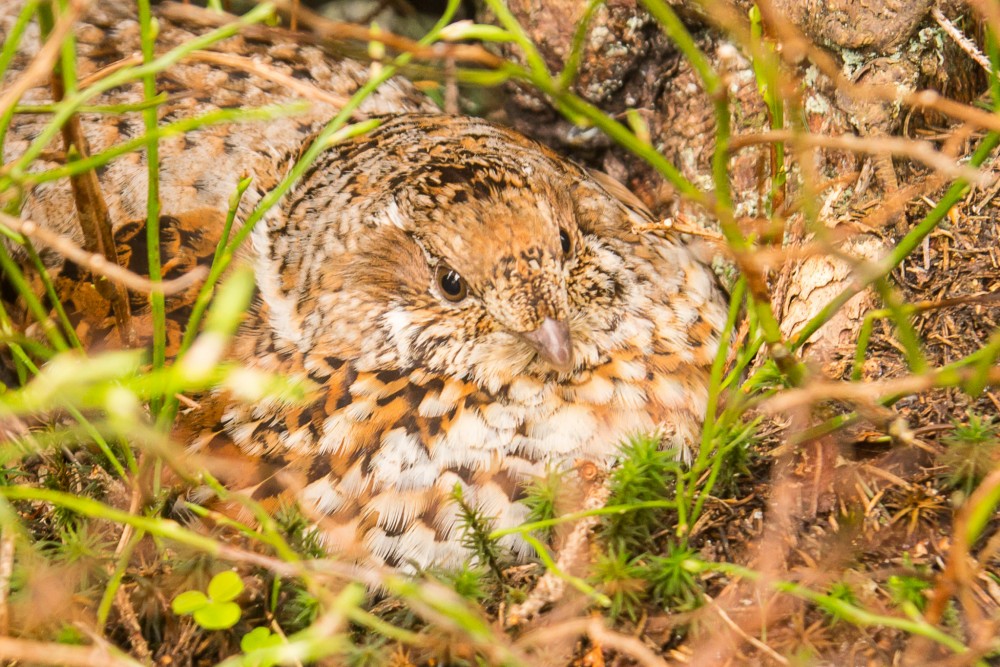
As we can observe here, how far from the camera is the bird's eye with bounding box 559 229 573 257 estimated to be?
111 inches

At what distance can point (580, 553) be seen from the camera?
2.38m

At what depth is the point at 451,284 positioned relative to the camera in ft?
9.16

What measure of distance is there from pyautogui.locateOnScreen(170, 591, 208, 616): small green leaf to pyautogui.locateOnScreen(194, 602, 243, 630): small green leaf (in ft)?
0.05

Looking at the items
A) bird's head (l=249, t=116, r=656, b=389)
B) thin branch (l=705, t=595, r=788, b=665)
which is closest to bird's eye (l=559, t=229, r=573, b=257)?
bird's head (l=249, t=116, r=656, b=389)

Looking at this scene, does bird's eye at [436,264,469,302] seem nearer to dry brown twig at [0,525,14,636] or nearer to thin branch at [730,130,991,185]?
thin branch at [730,130,991,185]

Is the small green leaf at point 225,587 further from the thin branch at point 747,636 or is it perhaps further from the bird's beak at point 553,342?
the thin branch at point 747,636

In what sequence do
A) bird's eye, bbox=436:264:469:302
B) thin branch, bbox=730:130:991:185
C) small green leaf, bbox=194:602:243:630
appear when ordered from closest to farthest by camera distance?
thin branch, bbox=730:130:991:185 < small green leaf, bbox=194:602:243:630 < bird's eye, bbox=436:264:469:302

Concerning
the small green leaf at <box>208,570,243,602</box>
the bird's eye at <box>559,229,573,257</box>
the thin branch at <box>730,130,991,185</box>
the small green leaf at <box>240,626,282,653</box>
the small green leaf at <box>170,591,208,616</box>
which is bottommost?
the small green leaf at <box>240,626,282,653</box>

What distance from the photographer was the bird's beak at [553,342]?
8.64 feet

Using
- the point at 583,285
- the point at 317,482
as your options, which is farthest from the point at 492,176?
the point at 317,482

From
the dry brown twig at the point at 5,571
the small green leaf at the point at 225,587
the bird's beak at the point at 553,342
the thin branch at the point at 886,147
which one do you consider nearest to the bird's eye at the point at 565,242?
the bird's beak at the point at 553,342

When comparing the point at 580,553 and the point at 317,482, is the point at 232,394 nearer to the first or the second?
the point at 317,482

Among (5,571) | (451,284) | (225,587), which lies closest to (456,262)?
(451,284)

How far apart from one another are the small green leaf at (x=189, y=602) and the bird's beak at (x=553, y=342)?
1.12 meters
